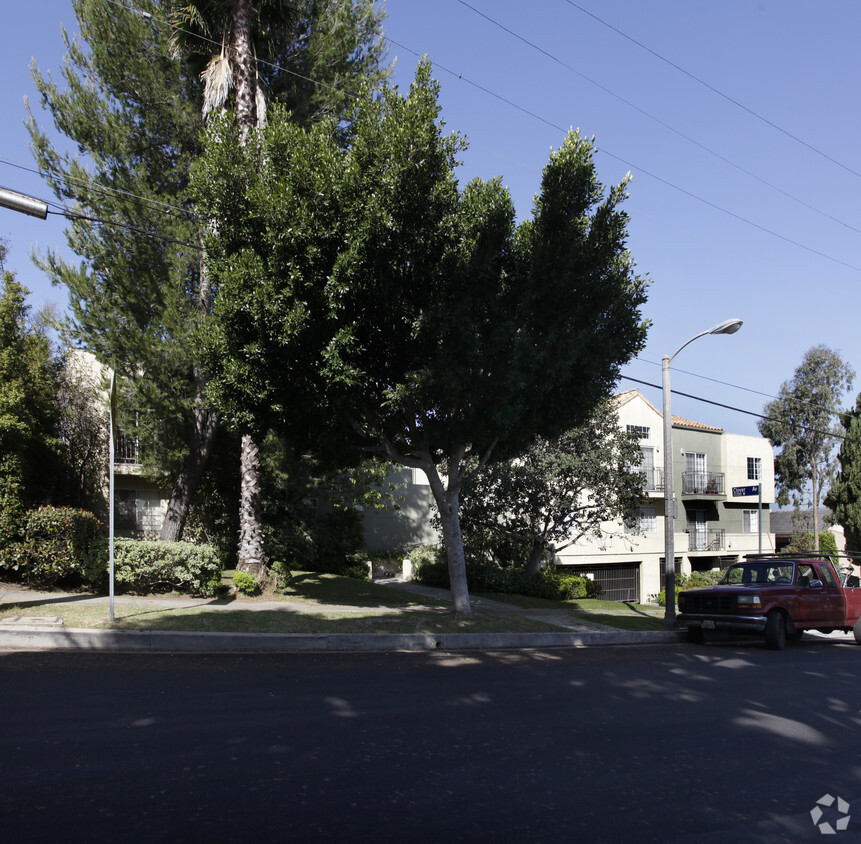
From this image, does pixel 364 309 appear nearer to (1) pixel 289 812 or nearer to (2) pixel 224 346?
(2) pixel 224 346

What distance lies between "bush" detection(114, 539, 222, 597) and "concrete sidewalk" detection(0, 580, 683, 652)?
0.35m

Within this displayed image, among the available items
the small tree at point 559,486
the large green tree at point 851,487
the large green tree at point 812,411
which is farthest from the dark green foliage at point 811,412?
the small tree at point 559,486

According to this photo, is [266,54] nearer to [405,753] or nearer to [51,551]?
Result: [51,551]

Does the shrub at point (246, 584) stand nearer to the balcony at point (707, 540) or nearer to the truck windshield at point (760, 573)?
the truck windshield at point (760, 573)

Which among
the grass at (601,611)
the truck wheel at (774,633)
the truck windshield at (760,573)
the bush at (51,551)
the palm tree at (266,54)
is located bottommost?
the grass at (601,611)

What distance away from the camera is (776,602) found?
14.2 metres

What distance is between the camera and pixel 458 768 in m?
5.62

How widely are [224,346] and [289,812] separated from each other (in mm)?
8795

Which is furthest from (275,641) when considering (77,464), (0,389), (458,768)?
(77,464)

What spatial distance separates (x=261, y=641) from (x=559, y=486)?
13.2 metres

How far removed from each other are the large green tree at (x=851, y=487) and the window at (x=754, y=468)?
24.8ft

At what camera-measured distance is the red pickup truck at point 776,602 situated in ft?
45.9

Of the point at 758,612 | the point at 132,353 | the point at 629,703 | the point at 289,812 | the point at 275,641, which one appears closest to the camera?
the point at 289,812

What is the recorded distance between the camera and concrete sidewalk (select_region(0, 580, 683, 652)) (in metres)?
10.4
